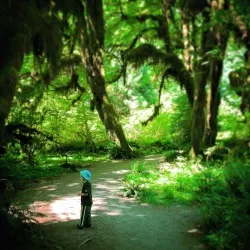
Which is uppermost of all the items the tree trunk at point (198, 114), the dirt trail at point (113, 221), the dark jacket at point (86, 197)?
the tree trunk at point (198, 114)

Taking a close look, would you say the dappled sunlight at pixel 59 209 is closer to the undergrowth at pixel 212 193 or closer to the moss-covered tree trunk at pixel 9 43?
the undergrowth at pixel 212 193

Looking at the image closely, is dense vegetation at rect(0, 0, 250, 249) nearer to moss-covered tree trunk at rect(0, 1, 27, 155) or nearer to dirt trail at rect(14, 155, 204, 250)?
moss-covered tree trunk at rect(0, 1, 27, 155)

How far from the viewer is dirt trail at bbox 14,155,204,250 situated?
20.2 feet

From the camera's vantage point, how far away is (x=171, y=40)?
651 inches

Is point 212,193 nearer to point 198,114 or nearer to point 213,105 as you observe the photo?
point 213,105

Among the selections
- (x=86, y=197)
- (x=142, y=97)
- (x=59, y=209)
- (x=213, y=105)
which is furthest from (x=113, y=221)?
(x=142, y=97)

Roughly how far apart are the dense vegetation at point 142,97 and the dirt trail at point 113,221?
0.50m

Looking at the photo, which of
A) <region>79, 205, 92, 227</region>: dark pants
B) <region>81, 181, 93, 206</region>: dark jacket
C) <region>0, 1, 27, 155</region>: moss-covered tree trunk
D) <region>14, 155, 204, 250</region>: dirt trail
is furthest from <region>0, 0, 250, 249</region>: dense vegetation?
<region>79, 205, 92, 227</region>: dark pants

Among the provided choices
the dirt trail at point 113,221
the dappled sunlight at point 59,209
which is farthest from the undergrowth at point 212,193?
the dappled sunlight at point 59,209

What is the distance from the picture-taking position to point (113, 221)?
291 inches

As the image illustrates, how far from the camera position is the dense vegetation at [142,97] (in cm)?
440

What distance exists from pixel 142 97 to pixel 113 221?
2295 cm

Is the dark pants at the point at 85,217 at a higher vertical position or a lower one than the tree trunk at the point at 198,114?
lower

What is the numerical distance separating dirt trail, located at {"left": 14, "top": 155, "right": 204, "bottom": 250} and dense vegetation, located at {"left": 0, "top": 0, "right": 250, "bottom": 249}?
1.63 feet
